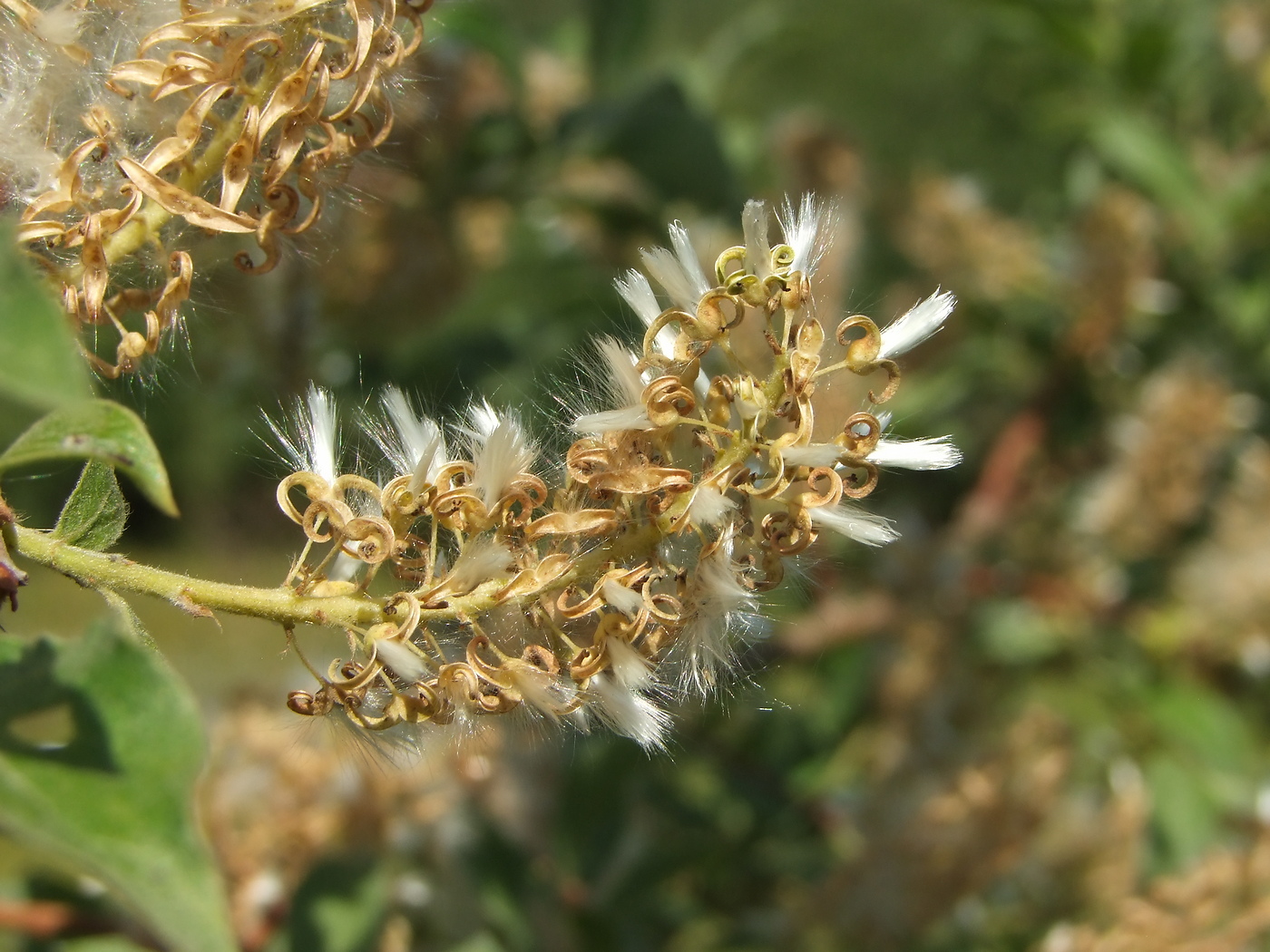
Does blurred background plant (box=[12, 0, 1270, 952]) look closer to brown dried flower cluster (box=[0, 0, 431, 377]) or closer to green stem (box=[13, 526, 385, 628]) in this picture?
brown dried flower cluster (box=[0, 0, 431, 377])

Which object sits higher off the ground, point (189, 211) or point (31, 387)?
point (189, 211)

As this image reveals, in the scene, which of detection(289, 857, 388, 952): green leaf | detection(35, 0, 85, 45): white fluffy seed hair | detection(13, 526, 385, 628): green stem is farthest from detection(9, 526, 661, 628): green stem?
detection(289, 857, 388, 952): green leaf

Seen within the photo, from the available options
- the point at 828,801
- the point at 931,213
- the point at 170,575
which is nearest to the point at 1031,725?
the point at 828,801

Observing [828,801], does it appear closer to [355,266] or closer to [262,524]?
[355,266]

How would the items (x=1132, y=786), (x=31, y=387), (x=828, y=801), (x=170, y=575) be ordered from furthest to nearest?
(x=828, y=801), (x=1132, y=786), (x=170, y=575), (x=31, y=387)

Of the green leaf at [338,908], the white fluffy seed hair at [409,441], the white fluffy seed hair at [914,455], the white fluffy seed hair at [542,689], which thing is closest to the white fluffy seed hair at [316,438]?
the white fluffy seed hair at [409,441]
